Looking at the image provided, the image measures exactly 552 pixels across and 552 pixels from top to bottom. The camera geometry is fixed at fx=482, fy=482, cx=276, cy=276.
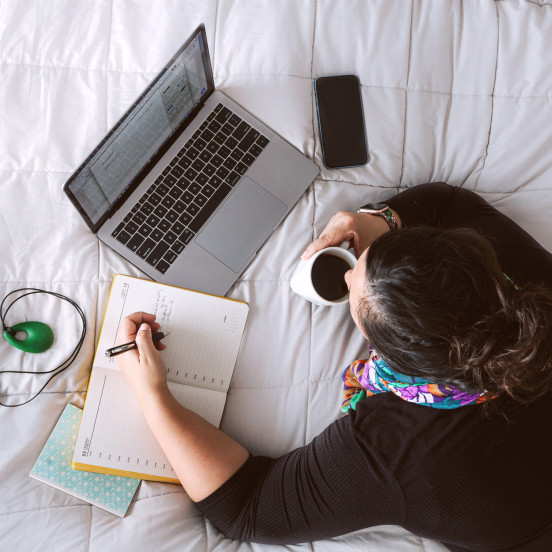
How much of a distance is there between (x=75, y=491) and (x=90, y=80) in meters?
0.77

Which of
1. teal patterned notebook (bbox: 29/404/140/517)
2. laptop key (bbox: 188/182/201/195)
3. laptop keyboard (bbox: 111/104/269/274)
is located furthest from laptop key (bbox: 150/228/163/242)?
teal patterned notebook (bbox: 29/404/140/517)

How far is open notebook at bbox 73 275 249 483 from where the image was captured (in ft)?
2.78

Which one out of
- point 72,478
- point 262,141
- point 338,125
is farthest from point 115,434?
point 338,125

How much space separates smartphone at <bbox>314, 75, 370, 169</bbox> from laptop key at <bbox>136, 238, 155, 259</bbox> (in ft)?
1.30

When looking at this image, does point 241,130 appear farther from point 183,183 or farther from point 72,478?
point 72,478

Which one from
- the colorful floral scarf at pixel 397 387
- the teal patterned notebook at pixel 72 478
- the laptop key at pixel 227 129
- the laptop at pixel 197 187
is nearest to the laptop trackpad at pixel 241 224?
the laptop at pixel 197 187

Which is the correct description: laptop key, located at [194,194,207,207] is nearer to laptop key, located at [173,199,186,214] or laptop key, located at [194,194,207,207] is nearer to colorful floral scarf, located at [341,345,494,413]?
laptop key, located at [173,199,186,214]

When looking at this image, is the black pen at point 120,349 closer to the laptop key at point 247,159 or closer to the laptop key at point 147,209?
the laptop key at point 147,209

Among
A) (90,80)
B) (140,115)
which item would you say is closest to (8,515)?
(140,115)

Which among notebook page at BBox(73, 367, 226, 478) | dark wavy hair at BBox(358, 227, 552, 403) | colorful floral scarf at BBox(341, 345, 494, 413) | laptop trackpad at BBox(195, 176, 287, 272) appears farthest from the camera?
laptop trackpad at BBox(195, 176, 287, 272)

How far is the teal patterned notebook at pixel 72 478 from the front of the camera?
2.72 ft

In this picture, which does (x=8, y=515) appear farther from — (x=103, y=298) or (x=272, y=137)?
(x=272, y=137)

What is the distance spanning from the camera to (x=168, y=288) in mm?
903

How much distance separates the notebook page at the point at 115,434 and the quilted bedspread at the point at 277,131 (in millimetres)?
38
